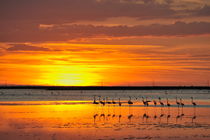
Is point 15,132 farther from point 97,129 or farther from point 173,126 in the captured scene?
point 173,126

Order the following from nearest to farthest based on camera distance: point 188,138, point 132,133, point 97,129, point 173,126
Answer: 1. point 188,138
2. point 132,133
3. point 97,129
4. point 173,126

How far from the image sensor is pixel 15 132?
71.7 ft

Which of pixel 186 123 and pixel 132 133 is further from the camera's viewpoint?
pixel 186 123

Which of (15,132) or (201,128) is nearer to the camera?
(15,132)

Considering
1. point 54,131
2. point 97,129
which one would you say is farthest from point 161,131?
point 54,131

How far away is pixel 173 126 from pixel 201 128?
1832mm

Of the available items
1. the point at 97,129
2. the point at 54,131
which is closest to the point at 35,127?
the point at 54,131

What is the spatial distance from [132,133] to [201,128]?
449 centimetres

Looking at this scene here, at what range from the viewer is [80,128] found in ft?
76.4

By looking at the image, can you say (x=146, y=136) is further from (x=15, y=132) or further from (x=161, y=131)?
(x=15, y=132)

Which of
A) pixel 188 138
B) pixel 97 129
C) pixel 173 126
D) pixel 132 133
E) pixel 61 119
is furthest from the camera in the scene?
pixel 61 119

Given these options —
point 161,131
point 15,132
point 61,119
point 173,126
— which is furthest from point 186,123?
point 15,132

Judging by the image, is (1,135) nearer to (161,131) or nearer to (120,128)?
(120,128)

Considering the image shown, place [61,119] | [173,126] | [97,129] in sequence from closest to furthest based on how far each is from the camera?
[97,129]
[173,126]
[61,119]
